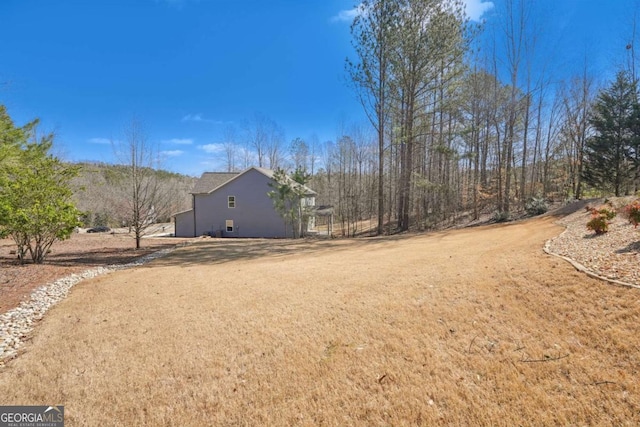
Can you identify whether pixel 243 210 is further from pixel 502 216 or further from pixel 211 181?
pixel 502 216

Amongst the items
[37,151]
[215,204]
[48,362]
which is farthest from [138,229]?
[48,362]

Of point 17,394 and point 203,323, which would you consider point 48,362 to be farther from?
point 203,323

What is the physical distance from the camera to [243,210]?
78.1 ft

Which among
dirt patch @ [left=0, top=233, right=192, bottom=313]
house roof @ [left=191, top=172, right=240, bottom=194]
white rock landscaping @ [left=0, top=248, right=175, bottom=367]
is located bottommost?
white rock landscaping @ [left=0, top=248, right=175, bottom=367]

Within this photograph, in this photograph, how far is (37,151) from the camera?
12.1 m

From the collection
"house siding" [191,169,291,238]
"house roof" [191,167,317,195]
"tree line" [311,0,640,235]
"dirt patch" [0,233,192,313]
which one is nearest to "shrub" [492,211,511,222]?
"tree line" [311,0,640,235]

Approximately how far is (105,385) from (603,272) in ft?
21.7

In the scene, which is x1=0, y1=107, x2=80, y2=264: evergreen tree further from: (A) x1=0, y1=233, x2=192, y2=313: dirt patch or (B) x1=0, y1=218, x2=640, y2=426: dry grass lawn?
(B) x1=0, y1=218, x2=640, y2=426: dry grass lawn

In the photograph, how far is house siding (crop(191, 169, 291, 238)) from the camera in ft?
76.3

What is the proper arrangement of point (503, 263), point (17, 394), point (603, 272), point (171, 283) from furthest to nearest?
point (171, 283) < point (503, 263) < point (603, 272) < point (17, 394)

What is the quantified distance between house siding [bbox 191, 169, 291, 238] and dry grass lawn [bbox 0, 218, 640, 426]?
57.8ft

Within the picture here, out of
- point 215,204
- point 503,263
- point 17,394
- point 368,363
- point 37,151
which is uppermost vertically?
point 37,151

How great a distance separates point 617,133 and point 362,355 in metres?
21.4

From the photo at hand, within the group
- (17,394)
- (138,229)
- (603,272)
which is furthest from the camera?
(138,229)
